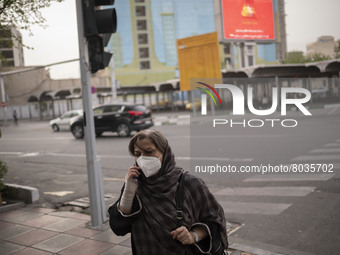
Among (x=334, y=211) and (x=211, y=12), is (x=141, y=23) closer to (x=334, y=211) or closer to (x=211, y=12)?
(x=211, y=12)

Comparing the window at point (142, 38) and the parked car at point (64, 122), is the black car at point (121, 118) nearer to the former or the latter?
the parked car at point (64, 122)

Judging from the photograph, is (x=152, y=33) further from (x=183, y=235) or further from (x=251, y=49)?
(x=183, y=235)

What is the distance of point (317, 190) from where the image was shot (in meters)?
6.48

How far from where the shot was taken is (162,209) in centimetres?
221

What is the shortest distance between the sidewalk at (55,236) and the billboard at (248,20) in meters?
34.3

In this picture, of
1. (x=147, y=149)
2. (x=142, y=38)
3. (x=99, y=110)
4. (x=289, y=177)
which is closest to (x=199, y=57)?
(x=99, y=110)

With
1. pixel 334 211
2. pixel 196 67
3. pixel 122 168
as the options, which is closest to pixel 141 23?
pixel 196 67

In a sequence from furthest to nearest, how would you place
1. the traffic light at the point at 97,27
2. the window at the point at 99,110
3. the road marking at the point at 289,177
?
the window at the point at 99,110 < the road marking at the point at 289,177 < the traffic light at the point at 97,27

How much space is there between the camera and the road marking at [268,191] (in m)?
6.42

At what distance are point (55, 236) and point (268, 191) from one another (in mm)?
3698

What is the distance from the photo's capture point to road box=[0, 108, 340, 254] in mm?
4746

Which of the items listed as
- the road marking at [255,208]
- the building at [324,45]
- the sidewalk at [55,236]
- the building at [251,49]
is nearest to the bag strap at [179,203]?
the sidewalk at [55,236]

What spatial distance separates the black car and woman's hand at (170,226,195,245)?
16.4 metres
